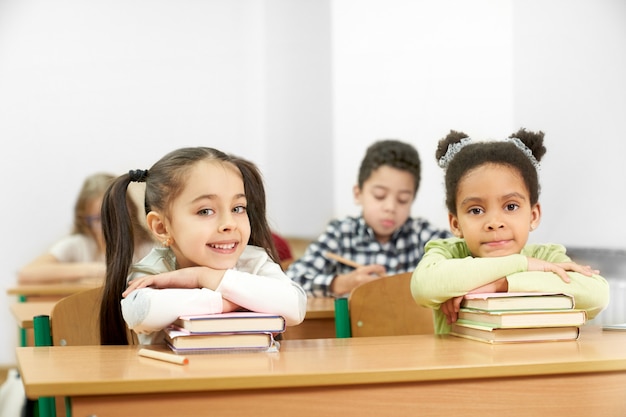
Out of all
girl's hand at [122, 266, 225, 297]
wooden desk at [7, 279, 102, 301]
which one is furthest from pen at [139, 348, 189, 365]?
wooden desk at [7, 279, 102, 301]

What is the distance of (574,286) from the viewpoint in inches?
65.2

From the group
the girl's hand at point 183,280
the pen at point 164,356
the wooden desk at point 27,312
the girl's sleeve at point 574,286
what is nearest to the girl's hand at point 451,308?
the girl's sleeve at point 574,286

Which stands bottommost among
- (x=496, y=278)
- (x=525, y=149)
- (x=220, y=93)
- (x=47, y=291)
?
(x=47, y=291)

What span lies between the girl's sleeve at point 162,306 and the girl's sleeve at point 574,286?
0.57 meters

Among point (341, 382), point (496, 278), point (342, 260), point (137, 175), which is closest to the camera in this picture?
point (341, 382)

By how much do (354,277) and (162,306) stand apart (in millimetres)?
1488

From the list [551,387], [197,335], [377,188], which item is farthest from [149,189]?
[377,188]

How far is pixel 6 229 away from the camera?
199 inches

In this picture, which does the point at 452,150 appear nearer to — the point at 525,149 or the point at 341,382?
the point at 525,149

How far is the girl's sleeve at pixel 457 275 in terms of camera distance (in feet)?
5.43

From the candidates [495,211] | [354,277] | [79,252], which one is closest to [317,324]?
[354,277]

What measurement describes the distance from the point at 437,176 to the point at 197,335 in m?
2.35

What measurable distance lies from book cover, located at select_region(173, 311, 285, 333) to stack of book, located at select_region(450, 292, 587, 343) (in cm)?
39

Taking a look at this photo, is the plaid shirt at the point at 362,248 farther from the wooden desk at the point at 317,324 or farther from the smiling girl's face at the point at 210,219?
the smiling girl's face at the point at 210,219
